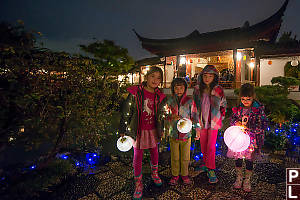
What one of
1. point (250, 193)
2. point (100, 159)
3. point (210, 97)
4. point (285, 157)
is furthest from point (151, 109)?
point (285, 157)

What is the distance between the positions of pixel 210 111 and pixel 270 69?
1518cm

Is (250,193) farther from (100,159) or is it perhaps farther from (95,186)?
(100,159)

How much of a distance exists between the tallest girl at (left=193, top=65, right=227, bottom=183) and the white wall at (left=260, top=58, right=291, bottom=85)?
1460 cm

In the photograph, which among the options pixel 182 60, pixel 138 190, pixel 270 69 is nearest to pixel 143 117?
pixel 138 190

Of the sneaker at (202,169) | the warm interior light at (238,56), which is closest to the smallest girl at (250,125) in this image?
the sneaker at (202,169)

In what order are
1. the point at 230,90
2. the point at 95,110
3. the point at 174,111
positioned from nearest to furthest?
the point at 174,111 < the point at 95,110 < the point at 230,90

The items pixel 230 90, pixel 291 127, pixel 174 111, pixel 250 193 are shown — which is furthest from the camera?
pixel 230 90

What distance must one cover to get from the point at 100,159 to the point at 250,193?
125 inches

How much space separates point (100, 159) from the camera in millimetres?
4035

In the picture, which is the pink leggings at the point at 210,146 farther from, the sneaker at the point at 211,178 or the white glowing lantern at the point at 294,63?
the white glowing lantern at the point at 294,63

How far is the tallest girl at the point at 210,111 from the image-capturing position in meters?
3.31

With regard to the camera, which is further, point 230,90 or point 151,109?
point 230,90

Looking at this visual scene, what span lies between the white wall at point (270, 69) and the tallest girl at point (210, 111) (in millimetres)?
14595

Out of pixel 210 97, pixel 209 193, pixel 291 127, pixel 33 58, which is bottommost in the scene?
pixel 209 193
